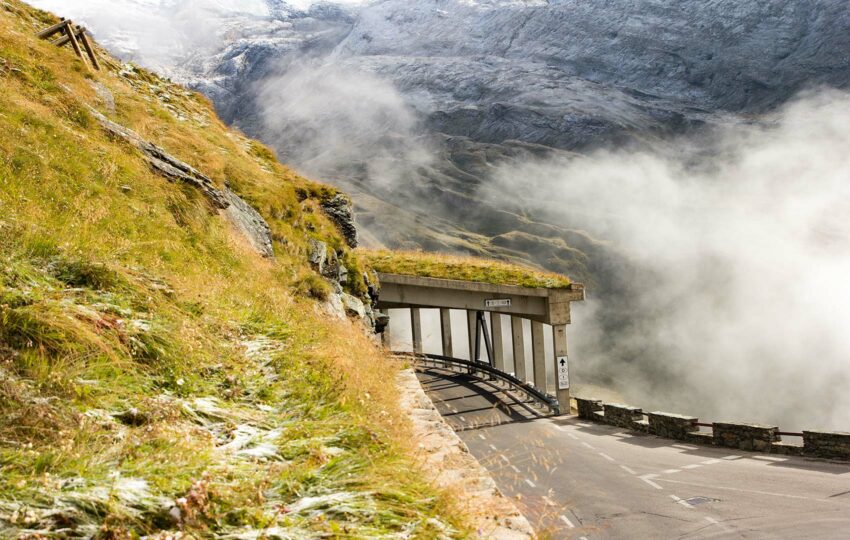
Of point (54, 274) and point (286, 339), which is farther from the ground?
point (54, 274)

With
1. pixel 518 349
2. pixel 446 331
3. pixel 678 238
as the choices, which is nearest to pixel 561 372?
pixel 518 349

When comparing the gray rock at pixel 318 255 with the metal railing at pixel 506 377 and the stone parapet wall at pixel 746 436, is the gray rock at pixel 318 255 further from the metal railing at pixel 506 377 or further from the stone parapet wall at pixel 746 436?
the stone parapet wall at pixel 746 436

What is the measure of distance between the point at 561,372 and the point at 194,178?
2479cm

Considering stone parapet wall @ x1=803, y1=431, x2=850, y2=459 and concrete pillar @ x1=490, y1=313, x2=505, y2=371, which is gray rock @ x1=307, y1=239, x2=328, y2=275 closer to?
stone parapet wall @ x1=803, y1=431, x2=850, y2=459

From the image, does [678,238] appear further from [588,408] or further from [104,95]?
[104,95]

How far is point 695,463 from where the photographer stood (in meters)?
16.8

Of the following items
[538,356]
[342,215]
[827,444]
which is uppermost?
[342,215]

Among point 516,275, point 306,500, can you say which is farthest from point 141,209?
point 516,275

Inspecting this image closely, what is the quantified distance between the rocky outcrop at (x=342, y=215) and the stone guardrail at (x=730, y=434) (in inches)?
538

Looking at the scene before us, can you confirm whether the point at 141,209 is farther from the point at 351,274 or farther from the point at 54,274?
the point at 351,274

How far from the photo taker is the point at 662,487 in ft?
45.2

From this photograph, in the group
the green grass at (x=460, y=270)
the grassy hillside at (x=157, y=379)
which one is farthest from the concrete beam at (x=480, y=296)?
the grassy hillside at (x=157, y=379)

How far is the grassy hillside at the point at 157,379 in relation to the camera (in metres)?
3.12

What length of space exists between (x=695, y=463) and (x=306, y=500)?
16515mm
